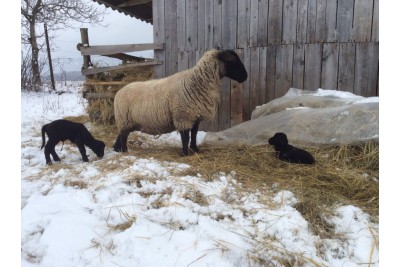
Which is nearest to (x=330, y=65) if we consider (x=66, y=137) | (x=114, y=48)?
(x=66, y=137)

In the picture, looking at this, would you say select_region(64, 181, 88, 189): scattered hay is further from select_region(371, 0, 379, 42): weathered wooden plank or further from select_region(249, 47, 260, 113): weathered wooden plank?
select_region(371, 0, 379, 42): weathered wooden plank

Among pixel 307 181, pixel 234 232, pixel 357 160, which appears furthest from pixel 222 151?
pixel 234 232

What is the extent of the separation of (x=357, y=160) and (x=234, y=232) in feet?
7.29

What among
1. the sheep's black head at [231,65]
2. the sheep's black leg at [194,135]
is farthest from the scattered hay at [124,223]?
the sheep's black head at [231,65]

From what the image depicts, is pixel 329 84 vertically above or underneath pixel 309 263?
above

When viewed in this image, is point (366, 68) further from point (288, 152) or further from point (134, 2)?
point (134, 2)

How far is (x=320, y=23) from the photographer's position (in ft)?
15.9

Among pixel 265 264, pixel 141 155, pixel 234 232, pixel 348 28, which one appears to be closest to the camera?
pixel 265 264

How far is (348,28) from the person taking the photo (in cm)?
461

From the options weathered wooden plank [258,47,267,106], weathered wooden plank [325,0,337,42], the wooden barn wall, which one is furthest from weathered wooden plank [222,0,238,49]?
weathered wooden plank [325,0,337,42]

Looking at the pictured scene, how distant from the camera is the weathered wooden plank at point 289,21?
5.05 metres

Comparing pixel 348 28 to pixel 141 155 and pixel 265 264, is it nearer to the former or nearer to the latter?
pixel 141 155

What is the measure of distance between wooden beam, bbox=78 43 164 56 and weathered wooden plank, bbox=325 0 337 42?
11.4 feet

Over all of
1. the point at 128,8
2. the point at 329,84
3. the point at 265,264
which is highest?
the point at 128,8
